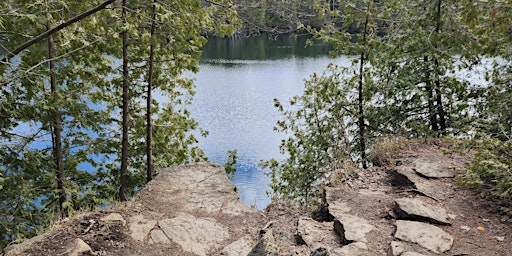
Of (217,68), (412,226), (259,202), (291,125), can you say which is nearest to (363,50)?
(291,125)

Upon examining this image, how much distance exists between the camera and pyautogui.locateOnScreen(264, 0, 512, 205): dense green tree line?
675cm

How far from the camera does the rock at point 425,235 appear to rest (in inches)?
133

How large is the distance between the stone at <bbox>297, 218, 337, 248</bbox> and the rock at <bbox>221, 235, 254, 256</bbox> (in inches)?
22.8

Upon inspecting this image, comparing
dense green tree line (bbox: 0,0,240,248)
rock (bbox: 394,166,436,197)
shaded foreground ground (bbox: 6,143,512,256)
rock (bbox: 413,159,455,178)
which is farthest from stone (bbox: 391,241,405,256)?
dense green tree line (bbox: 0,0,240,248)

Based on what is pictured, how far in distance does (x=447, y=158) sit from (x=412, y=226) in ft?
Answer: 6.90

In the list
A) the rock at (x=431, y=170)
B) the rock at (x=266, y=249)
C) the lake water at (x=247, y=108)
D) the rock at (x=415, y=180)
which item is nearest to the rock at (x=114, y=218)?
the rock at (x=266, y=249)

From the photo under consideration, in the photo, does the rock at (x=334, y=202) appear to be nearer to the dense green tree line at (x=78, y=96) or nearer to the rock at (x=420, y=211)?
the rock at (x=420, y=211)

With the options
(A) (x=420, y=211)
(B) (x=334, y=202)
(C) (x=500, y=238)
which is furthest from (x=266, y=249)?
(C) (x=500, y=238)

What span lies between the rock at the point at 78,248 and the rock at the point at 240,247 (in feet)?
4.23

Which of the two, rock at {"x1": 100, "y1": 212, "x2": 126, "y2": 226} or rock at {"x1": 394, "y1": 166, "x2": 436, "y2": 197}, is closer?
rock at {"x1": 100, "y1": 212, "x2": 126, "y2": 226}

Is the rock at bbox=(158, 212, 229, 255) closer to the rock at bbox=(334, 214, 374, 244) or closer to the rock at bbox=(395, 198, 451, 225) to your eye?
the rock at bbox=(334, 214, 374, 244)

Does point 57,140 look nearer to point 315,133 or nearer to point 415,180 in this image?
point 315,133

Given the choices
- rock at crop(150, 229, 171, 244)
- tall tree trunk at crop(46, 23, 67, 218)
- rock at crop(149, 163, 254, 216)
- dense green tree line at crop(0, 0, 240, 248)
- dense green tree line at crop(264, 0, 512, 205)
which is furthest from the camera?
dense green tree line at crop(264, 0, 512, 205)

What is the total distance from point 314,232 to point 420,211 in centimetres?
107
